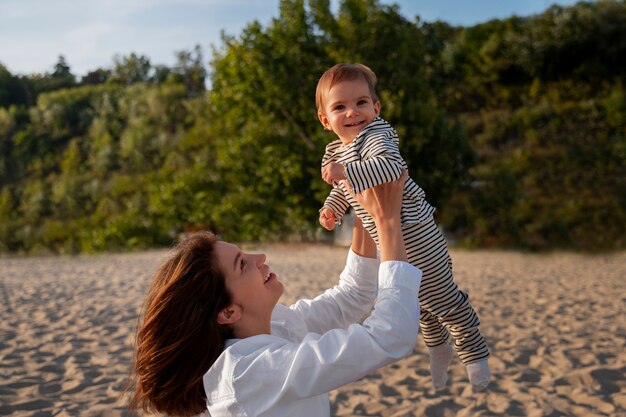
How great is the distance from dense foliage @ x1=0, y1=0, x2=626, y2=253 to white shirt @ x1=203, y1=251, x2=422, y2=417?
11.7 metres

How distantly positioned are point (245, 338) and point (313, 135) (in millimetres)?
12688

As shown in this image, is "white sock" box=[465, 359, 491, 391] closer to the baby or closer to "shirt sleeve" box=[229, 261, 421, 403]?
the baby

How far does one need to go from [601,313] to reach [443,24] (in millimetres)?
A: 17637

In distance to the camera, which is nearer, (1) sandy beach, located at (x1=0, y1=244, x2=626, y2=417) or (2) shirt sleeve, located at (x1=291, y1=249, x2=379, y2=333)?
(2) shirt sleeve, located at (x1=291, y1=249, x2=379, y2=333)

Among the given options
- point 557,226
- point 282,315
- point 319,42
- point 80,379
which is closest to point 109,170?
point 319,42

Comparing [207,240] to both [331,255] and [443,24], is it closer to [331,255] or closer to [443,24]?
[331,255]

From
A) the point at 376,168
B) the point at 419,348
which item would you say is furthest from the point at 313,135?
the point at 376,168

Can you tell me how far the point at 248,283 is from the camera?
1.67 m

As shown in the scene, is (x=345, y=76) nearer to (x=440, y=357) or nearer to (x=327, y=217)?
(x=327, y=217)

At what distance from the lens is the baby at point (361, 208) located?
6.08ft

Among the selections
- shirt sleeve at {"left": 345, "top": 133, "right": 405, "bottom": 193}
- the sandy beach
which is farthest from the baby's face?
the sandy beach

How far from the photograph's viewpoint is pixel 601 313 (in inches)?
290

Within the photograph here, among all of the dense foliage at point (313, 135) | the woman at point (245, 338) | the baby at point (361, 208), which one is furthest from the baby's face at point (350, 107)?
the dense foliage at point (313, 135)

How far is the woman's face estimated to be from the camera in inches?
65.7
